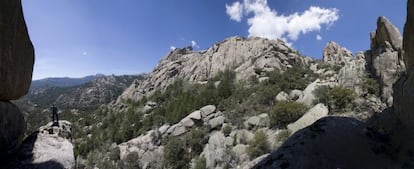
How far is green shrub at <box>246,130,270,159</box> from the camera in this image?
44356mm

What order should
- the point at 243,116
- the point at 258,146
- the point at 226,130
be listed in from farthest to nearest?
1. the point at 243,116
2. the point at 226,130
3. the point at 258,146

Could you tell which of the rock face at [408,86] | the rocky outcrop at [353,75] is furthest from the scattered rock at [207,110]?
the rock face at [408,86]

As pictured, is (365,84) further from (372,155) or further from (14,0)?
(14,0)

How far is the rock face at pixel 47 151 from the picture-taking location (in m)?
10.3

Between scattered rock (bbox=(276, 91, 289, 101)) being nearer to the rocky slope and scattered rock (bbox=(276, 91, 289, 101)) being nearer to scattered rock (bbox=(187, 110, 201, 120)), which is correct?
scattered rock (bbox=(187, 110, 201, 120))

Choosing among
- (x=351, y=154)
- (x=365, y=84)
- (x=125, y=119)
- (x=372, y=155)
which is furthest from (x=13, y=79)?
(x=125, y=119)

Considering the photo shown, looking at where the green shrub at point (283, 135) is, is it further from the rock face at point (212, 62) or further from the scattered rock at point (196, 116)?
the rock face at point (212, 62)

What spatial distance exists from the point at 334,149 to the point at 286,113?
1269 inches

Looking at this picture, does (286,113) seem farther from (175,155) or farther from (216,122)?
(175,155)

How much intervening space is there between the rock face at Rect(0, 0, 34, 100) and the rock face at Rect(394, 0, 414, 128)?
1548 cm

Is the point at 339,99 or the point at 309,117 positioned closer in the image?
the point at 309,117

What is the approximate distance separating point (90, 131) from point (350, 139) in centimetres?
7843

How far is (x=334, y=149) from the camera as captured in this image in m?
17.4

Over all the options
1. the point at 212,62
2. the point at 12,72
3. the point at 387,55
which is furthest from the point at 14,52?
the point at 212,62
